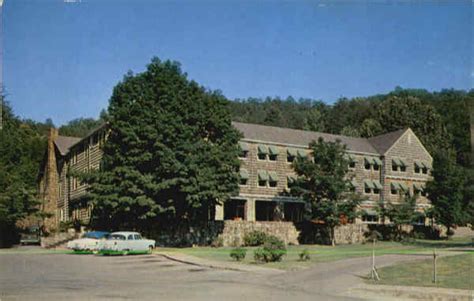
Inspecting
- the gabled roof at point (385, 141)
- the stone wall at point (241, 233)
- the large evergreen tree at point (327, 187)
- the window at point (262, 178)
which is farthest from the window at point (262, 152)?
the gabled roof at point (385, 141)

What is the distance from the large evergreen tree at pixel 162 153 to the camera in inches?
1499

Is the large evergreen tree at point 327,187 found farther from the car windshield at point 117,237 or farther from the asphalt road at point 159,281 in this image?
the car windshield at point 117,237

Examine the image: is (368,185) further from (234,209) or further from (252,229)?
(252,229)

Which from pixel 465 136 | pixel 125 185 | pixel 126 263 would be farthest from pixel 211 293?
pixel 465 136

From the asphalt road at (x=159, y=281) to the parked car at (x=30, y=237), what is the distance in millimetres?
22017

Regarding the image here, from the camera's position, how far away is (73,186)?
54469 mm

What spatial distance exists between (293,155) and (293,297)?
35.7 m

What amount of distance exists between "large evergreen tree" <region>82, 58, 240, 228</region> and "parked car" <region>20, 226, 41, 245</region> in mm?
11997

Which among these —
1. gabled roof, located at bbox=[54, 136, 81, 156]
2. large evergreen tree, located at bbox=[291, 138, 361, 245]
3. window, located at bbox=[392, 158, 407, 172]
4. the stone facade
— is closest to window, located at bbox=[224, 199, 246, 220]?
the stone facade

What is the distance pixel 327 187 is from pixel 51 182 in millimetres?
30302

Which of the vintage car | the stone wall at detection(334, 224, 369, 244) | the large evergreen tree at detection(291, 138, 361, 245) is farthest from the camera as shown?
the stone wall at detection(334, 224, 369, 244)

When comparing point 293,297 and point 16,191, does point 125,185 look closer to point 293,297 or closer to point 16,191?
point 16,191

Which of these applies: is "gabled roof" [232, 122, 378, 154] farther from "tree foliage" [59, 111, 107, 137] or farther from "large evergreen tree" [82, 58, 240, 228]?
"tree foliage" [59, 111, 107, 137]

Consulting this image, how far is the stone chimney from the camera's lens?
60.2 meters
